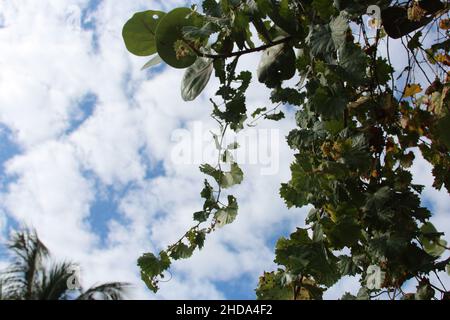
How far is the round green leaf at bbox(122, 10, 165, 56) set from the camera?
44.4 inches

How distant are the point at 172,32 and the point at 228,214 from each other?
39 centimetres

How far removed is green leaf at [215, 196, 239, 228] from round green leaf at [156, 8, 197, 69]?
309mm

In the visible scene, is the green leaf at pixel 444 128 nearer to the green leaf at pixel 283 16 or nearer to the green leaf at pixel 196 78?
the green leaf at pixel 283 16

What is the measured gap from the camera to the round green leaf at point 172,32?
1.06 metres

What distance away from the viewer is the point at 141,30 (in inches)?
44.8

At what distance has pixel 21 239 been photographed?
18.0ft

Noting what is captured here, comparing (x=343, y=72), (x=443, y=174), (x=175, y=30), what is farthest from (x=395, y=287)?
(x=175, y=30)

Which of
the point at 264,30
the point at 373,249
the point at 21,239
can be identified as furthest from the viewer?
the point at 21,239

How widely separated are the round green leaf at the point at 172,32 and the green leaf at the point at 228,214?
0.31 meters

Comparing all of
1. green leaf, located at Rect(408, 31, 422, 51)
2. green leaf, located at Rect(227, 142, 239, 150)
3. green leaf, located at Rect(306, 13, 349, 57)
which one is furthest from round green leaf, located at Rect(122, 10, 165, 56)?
green leaf, located at Rect(408, 31, 422, 51)

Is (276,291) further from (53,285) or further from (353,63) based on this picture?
(53,285)

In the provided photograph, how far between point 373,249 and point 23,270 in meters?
5.42
